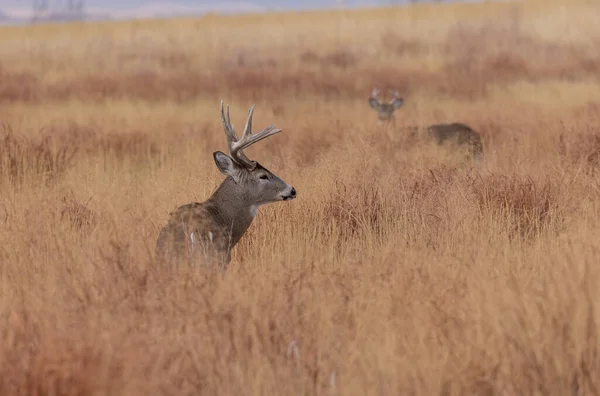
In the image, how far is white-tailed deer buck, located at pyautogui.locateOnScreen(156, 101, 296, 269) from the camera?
5.21 meters

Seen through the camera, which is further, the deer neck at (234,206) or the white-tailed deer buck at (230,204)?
the deer neck at (234,206)

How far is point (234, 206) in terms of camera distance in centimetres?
586

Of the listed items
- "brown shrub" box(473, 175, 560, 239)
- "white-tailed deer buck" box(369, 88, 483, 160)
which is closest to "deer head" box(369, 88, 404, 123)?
"white-tailed deer buck" box(369, 88, 483, 160)

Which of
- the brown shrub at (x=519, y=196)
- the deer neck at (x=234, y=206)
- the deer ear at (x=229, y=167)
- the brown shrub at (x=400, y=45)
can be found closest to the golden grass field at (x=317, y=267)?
the brown shrub at (x=519, y=196)

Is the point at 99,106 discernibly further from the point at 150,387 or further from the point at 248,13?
the point at 248,13

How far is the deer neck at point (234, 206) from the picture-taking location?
19.0ft

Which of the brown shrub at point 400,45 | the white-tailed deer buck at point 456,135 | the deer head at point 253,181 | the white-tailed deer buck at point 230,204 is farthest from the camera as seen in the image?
the brown shrub at point 400,45

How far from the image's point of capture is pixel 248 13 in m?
45.8

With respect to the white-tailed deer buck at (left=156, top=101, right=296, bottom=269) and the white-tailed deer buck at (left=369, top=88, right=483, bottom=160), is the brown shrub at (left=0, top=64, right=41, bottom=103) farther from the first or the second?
the white-tailed deer buck at (left=156, top=101, right=296, bottom=269)

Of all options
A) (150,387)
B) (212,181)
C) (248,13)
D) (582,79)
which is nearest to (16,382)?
(150,387)

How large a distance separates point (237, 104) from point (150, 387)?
1422 cm

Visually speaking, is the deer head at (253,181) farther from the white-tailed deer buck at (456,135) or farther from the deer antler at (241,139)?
the white-tailed deer buck at (456,135)

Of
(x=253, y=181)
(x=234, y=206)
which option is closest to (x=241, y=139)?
(x=253, y=181)

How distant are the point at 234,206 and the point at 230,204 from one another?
0.10 ft
